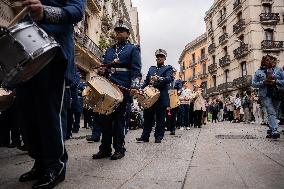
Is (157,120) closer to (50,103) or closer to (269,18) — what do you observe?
(50,103)

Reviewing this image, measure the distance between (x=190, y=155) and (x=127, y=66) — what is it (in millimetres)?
1482

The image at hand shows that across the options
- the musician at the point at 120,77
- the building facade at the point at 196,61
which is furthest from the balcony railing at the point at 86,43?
the building facade at the point at 196,61

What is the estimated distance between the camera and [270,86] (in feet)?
23.7

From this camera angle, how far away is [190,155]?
441 cm

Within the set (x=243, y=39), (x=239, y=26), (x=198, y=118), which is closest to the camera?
(x=198, y=118)

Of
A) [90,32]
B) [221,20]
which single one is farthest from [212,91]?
[90,32]

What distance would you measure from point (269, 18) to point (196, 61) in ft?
70.6

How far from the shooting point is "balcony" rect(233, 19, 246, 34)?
1554 inches

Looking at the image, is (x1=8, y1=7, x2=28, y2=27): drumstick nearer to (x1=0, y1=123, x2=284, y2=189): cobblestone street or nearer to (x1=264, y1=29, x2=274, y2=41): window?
(x1=0, y1=123, x2=284, y2=189): cobblestone street

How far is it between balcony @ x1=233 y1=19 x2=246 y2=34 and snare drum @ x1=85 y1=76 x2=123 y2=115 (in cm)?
3846

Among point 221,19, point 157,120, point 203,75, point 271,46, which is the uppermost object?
point 221,19

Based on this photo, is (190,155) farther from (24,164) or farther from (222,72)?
(222,72)

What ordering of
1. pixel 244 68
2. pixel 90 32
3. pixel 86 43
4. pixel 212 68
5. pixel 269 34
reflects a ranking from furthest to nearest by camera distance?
1. pixel 212 68
2. pixel 244 68
3. pixel 269 34
4. pixel 90 32
5. pixel 86 43

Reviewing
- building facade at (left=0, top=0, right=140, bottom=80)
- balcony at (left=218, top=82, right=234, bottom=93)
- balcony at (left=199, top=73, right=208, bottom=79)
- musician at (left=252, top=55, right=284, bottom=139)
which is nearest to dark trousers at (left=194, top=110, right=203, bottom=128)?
building facade at (left=0, top=0, right=140, bottom=80)
